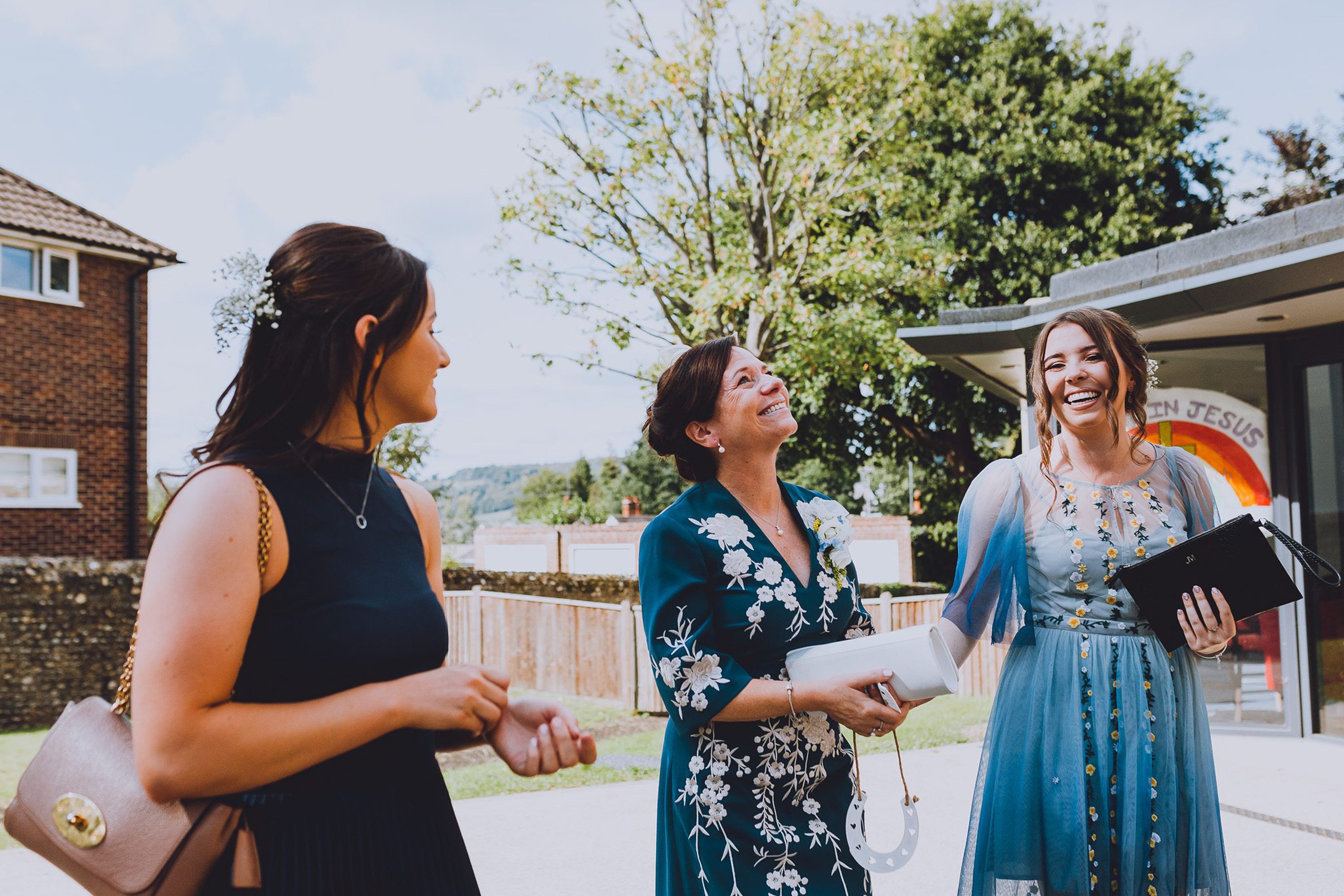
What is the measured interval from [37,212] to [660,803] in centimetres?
1955

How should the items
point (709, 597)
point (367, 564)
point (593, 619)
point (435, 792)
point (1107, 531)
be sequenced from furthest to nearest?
point (593, 619) < point (1107, 531) < point (709, 597) < point (435, 792) < point (367, 564)

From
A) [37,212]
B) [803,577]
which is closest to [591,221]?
[37,212]

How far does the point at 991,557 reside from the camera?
2.81m

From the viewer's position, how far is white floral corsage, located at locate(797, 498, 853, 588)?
2.65 meters

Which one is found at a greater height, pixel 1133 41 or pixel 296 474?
pixel 1133 41

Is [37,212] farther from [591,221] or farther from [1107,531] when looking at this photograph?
[1107,531]

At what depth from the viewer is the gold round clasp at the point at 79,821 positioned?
1.32m

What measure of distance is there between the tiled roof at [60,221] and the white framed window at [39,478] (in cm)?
376

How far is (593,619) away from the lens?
1325cm

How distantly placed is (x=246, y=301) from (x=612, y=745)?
9.12 metres

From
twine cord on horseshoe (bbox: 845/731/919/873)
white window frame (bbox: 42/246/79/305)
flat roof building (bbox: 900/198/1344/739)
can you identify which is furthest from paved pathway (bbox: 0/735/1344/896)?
white window frame (bbox: 42/246/79/305)

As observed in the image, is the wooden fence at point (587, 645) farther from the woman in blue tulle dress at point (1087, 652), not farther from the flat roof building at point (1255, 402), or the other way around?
the woman in blue tulle dress at point (1087, 652)

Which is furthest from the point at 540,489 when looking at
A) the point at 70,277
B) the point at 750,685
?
the point at 750,685

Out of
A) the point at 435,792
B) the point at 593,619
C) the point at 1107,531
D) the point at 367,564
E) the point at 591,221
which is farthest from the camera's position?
the point at 591,221
